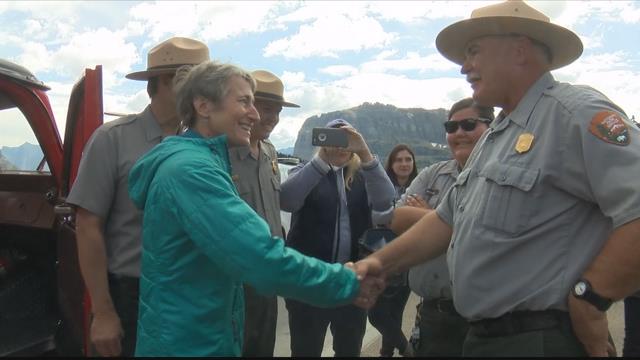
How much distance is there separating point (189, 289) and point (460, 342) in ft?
5.34

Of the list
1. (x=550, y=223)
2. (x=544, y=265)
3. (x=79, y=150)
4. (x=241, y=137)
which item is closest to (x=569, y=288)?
(x=544, y=265)

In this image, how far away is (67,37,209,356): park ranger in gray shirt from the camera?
2373mm

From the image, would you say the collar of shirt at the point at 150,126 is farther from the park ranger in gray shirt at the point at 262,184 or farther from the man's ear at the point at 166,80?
the park ranger in gray shirt at the point at 262,184

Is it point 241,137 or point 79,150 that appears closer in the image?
point 241,137

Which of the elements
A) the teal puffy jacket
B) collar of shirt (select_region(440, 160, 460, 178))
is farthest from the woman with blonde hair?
the teal puffy jacket

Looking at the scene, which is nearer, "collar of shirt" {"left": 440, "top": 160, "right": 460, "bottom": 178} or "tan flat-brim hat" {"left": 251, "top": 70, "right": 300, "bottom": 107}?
"collar of shirt" {"left": 440, "top": 160, "right": 460, "bottom": 178}

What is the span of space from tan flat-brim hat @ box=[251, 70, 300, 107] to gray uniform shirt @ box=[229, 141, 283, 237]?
31cm

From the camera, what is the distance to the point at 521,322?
1.76m

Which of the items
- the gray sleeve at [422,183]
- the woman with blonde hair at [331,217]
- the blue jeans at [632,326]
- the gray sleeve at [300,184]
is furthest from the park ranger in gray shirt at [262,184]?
the blue jeans at [632,326]

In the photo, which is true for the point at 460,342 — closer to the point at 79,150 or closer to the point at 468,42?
the point at 468,42

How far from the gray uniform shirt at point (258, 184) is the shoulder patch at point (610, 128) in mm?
1843

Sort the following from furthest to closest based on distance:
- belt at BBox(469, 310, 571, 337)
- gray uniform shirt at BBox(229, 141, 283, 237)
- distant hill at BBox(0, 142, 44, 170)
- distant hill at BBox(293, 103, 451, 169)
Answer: distant hill at BBox(293, 103, 451, 169), distant hill at BBox(0, 142, 44, 170), gray uniform shirt at BBox(229, 141, 283, 237), belt at BBox(469, 310, 571, 337)

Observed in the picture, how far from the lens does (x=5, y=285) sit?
393cm

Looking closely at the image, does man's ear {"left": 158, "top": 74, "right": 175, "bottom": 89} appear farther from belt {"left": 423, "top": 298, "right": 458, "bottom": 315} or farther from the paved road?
the paved road
